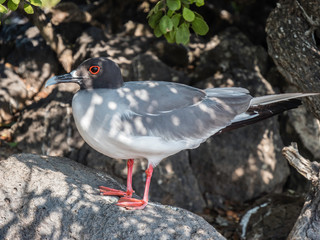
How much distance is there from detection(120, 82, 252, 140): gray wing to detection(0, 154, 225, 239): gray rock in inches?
29.8

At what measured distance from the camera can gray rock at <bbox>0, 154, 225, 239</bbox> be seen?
3926mm

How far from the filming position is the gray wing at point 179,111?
13.8 feet

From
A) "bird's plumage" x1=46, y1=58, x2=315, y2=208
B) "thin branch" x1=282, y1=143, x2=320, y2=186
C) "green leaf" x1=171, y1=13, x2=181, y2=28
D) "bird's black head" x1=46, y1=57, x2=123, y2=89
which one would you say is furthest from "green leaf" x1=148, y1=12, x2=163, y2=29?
"thin branch" x1=282, y1=143, x2=320, y2=186

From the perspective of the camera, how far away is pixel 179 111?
4387 mm

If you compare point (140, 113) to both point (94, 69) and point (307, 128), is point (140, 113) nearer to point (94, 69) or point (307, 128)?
point (94, 69)

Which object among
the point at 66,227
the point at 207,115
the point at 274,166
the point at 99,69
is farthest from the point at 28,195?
the point at 274,166

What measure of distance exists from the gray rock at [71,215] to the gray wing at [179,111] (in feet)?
2.48

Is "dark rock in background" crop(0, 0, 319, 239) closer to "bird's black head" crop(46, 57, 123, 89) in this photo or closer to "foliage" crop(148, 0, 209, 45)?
"foliage" crop(148, 0, 209, 45)

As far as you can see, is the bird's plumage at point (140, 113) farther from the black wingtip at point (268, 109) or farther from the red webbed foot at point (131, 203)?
the black wingtip at point (268, 109)

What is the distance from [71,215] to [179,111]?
1396 mm

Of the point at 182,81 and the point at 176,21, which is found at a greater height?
the point at 176,21

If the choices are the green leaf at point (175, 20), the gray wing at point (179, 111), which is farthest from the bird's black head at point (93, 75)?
the green leaf at point (175, 20)

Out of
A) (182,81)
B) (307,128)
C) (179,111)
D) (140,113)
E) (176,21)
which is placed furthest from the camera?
(182,81)

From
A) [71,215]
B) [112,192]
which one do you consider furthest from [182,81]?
[71,215]
